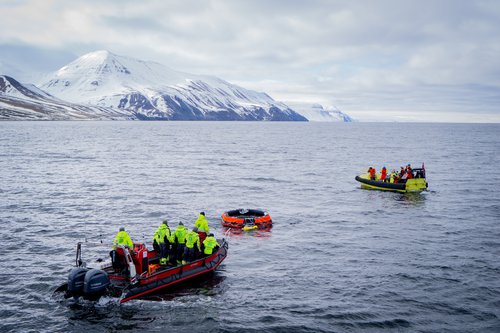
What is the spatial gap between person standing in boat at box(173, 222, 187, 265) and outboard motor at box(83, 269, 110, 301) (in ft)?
14.4

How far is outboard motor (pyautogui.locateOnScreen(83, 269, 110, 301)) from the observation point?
1981 cm

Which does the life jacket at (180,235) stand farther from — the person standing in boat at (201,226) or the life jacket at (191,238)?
the person standing in boat at (201,226)

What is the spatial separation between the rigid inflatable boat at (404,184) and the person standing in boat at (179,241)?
31.0 meters

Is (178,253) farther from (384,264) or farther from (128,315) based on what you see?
(384,264)

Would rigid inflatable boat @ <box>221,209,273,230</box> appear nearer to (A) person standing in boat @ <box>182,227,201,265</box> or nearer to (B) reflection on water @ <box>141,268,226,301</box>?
(B) reflection on water @ <box>141,268,226,301</box>

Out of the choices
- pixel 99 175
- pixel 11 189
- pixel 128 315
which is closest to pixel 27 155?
pixel 99 175

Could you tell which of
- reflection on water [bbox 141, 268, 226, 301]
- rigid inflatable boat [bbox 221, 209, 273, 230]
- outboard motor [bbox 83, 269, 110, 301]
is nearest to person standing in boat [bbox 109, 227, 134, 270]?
outboard motor [bbox 83, 269, 110, 301]

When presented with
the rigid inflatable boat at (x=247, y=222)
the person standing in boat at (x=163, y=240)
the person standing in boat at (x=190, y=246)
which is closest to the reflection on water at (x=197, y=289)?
the person standing in boat at (x=190, y=246)

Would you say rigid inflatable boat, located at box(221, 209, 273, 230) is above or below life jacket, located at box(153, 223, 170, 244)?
below

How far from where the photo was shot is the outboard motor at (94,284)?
19.8m

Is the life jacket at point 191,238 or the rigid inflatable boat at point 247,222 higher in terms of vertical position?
the life jacket at point 191,238

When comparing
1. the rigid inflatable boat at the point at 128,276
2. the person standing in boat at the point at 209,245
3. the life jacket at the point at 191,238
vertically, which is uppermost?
the life jacket at the point at 191,238

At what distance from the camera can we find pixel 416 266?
25.5 metres

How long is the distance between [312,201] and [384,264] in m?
18.6
